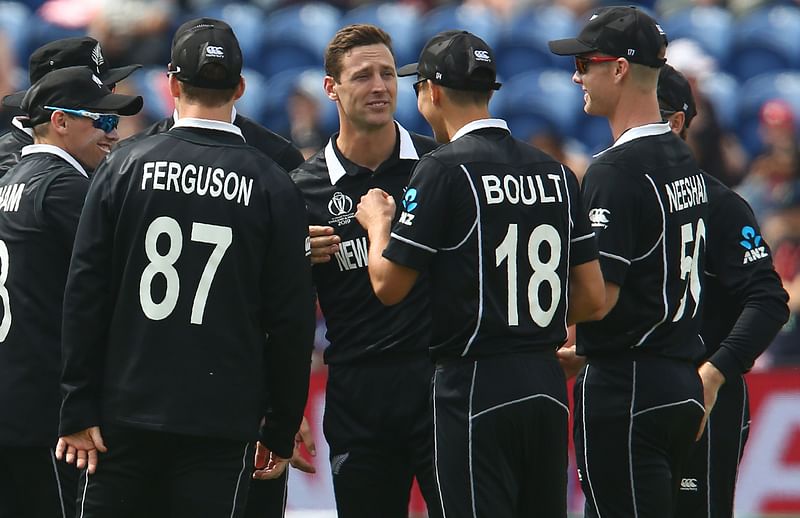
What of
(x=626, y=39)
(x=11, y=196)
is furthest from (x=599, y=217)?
(x=11, y=196)

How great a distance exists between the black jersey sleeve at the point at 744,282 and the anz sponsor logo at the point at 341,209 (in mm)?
1623

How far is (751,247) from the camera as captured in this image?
6.13 m

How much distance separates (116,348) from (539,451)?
62.8 inches

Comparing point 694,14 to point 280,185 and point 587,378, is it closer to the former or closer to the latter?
point 587,378

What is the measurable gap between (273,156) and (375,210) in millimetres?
986

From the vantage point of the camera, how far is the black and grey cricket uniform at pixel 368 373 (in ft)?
19.0

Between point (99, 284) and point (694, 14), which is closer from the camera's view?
point (99, 284)

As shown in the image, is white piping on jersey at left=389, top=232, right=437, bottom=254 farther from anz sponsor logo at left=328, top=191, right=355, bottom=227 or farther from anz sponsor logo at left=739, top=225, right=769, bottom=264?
anz sponsor logo at left=739, top=225, right=769, bottom=264

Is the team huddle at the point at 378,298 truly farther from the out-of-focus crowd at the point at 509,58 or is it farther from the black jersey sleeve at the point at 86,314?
the out-of-focus crowd at the point at 509,58

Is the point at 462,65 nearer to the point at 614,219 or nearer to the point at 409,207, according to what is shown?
the point at 409,207

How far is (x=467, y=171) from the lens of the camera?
5.12 meters

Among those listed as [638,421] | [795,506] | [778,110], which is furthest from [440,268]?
[778,110]

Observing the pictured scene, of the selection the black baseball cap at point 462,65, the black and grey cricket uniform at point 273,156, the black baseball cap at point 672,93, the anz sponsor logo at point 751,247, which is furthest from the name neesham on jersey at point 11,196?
the anz sponsor logo at point 751,247

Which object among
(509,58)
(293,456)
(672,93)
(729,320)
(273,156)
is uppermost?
(509,58)
